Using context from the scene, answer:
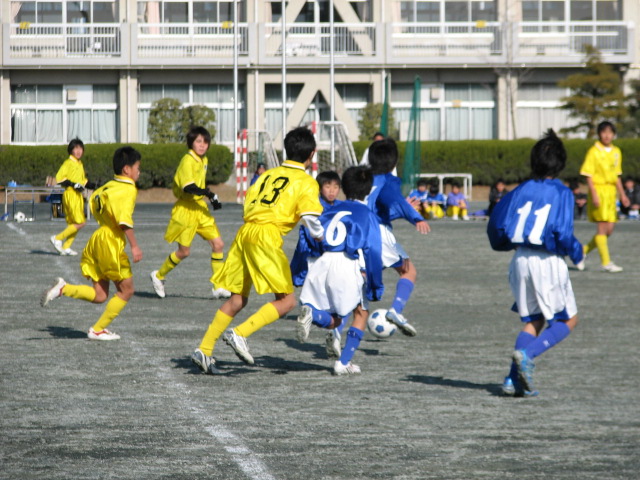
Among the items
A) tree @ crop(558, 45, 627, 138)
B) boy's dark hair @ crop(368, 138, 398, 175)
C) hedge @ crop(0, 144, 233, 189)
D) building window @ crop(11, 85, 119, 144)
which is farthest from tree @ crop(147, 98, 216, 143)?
boy's dark hair @ crop(368, 138, 398, 175)

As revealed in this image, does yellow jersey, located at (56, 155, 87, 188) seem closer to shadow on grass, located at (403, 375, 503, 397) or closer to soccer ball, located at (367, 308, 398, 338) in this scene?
soccer ball, located at (367, 308, 398, 338)

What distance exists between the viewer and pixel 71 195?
1744 centimetres

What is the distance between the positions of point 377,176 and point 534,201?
280cm

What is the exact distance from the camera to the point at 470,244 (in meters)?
20.4

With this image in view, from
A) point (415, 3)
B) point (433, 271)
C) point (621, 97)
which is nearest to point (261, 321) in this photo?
point (433, 271)

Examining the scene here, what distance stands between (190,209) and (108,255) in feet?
11.3

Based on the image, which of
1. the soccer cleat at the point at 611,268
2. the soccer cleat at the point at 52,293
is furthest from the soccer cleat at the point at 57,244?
the soccer cleat at the point at 52,293

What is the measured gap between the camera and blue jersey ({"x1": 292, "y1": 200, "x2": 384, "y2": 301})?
26.8 feet

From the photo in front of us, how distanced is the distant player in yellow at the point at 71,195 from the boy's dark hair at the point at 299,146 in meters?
9.49

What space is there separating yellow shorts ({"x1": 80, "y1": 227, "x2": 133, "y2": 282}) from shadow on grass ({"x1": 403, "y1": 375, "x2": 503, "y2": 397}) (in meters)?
2.69

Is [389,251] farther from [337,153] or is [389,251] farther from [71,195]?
A: [337,153]

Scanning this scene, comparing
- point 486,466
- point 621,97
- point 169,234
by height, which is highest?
point 621,97

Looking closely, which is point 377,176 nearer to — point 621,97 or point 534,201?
point 534,201

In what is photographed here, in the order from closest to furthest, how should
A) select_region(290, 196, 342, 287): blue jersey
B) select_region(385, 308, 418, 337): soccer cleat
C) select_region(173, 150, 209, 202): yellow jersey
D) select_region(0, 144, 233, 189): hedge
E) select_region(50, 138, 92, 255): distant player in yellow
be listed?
select_region(290, 196, 342, 287): blue jersey, select_region(385, 308, 418, 337): soccer cleat, select_region(173, 150, 209, 202): yellow jersey, select_region(50, 138, 92, 255): distant player in yellow, select_region(0, 144, 233, 189): hedge
